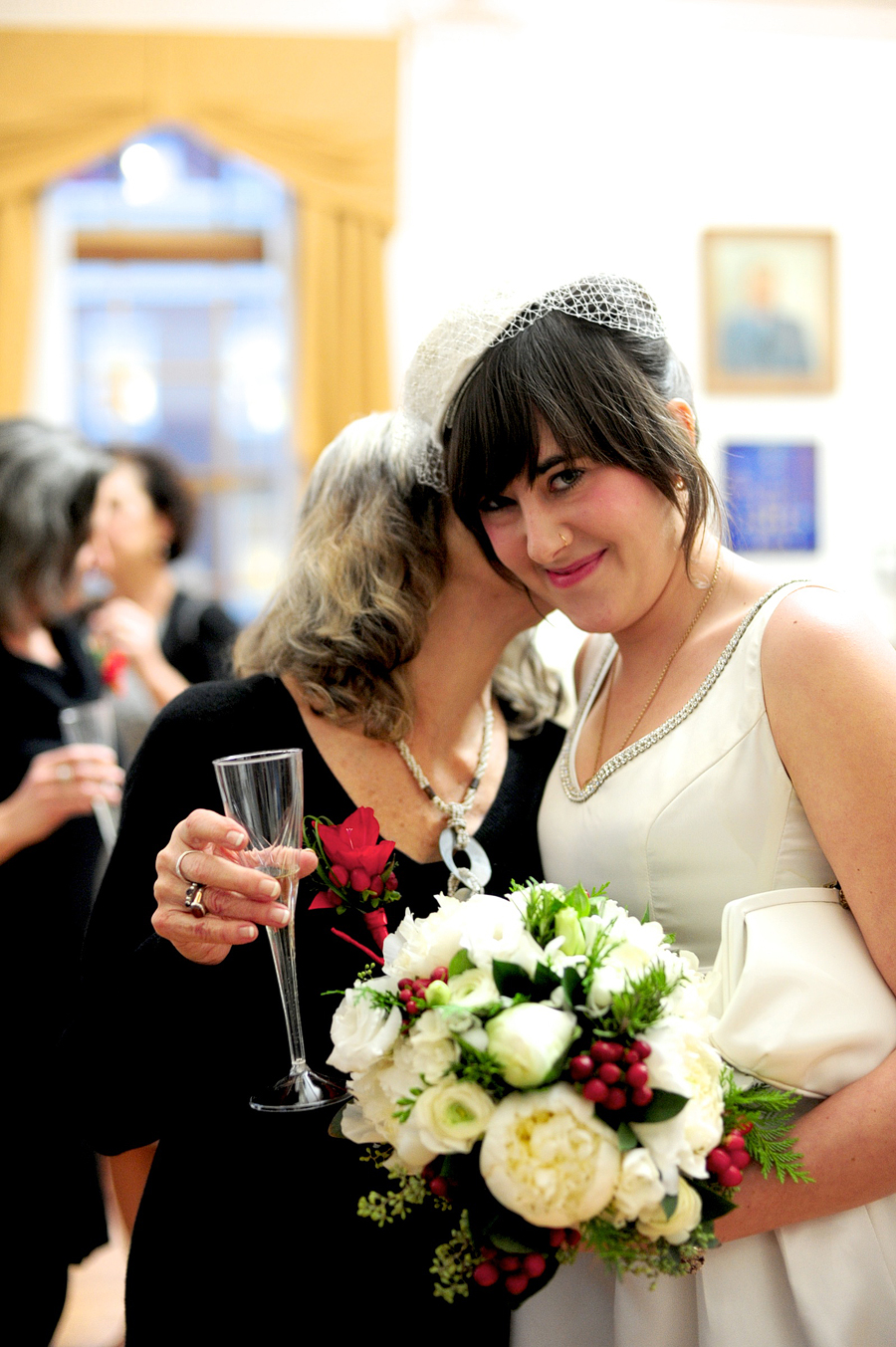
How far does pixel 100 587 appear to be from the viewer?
5555mm

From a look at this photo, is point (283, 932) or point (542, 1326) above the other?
point (283, 932)

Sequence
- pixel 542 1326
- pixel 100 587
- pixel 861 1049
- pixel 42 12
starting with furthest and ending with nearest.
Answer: pixel 100 587 < pixel 42 12 < pixel 542 1326 < pixel 861 1049

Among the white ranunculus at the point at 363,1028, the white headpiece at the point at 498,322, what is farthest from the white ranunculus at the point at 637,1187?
the white headpiece at the point at 498,322

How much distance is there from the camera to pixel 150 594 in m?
4.07

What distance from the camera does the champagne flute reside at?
1.19m

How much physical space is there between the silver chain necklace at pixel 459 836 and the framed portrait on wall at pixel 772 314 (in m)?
4.26

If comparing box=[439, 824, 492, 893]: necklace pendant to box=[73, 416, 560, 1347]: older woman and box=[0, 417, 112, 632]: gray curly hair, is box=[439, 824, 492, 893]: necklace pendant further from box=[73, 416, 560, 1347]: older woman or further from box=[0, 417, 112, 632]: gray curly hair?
box=[0, 417, 112, 632]: gray curly hair

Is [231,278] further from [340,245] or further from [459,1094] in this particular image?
[459,1094]

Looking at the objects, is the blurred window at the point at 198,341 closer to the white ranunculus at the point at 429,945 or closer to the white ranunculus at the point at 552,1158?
the white ranunculus at the point at 429,945

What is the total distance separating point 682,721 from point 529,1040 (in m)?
0.65

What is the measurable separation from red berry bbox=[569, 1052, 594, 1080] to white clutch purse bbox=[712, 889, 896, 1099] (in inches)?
12.1

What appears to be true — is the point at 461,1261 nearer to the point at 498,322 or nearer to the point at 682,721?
the point at 682,721

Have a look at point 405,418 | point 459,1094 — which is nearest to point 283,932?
point 459,1094

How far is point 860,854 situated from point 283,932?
25.3 inches
